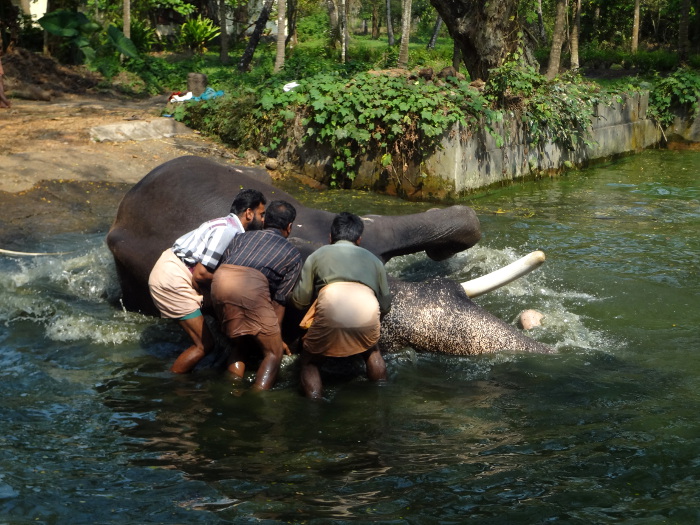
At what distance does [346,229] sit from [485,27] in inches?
384

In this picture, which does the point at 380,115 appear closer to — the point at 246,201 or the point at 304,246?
the point at 304,246

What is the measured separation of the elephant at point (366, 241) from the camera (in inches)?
262

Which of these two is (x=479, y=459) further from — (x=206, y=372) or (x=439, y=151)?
(x=439, y=151)

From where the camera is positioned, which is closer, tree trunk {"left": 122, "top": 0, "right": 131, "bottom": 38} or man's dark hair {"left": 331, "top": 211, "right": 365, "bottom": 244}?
man's dark hair {"left": 331, "top": 211, "right": 365, "bottom": 244}

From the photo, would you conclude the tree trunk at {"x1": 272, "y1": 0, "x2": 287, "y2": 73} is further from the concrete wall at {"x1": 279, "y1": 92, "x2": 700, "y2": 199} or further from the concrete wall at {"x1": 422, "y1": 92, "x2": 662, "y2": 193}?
the concrete wall at {"x1": 422, "y1": 92, "x2": 662, "y2": 193}

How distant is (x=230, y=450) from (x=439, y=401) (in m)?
1.61

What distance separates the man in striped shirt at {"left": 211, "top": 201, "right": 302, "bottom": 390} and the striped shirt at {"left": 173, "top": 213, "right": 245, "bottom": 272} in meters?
0.10

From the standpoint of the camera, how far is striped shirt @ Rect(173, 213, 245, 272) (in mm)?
6566

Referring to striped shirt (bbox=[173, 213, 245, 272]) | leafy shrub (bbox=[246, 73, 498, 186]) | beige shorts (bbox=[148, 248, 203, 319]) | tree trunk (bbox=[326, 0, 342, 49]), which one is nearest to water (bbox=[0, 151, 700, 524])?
beige shorts (bbox=[148, 248, 203, 319])

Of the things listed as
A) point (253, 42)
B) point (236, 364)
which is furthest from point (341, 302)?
point (253, 42)

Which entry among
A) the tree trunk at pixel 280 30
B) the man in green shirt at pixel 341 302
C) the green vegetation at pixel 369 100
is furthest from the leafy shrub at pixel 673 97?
the man in green shirt at pixel 341 302

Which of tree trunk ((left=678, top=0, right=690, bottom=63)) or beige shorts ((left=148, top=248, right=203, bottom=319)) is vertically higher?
tree trunk ((left=678, top=0, right=690, bottom=63))

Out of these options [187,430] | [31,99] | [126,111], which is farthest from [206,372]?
[31,99]

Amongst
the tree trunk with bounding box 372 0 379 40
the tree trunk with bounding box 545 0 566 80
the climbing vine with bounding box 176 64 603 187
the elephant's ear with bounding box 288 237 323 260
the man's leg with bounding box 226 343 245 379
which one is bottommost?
the man's leg with bounding box 226 343 245 379
